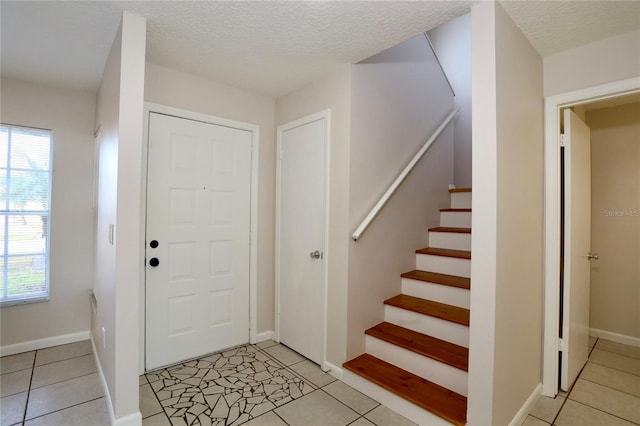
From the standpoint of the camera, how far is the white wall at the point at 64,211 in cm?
275

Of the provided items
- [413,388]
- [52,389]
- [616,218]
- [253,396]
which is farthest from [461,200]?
[52,389]

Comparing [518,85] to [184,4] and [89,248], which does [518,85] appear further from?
[89,248]

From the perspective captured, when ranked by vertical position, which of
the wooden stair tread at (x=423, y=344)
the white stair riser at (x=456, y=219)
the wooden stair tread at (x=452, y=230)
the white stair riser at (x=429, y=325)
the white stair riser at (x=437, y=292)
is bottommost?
the wooden stair tread at (x=423, y=344)

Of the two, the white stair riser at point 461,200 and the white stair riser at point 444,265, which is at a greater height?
the white stair riser at point 461,200

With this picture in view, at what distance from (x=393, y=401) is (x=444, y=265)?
Answer: 1.24m

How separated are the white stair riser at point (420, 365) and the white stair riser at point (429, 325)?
9.6 inches

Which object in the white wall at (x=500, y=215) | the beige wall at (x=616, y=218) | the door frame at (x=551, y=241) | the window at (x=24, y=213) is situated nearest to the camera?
the white wall at (x=500, y=215)

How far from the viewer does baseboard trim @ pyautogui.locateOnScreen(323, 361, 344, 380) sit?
2.38 metres

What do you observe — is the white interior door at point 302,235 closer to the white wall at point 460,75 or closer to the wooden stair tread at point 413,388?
the wooden stair tread at point 413,388

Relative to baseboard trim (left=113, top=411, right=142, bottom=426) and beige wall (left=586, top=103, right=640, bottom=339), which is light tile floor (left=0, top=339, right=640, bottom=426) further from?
beige wall (left=586, top=103, right=640, bottom=339)

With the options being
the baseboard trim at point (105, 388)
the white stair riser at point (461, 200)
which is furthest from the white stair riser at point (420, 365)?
the white stair riser at point (461, 200)

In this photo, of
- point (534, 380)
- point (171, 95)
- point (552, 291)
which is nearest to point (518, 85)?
point (552, 291)

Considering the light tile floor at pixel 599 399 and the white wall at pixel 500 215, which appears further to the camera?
the light tile floor at pixel 599 399

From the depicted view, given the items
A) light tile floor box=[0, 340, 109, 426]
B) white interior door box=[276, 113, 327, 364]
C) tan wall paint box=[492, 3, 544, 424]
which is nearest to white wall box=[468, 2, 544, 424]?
tan wall paint box=[492, 3, 544, 424]
